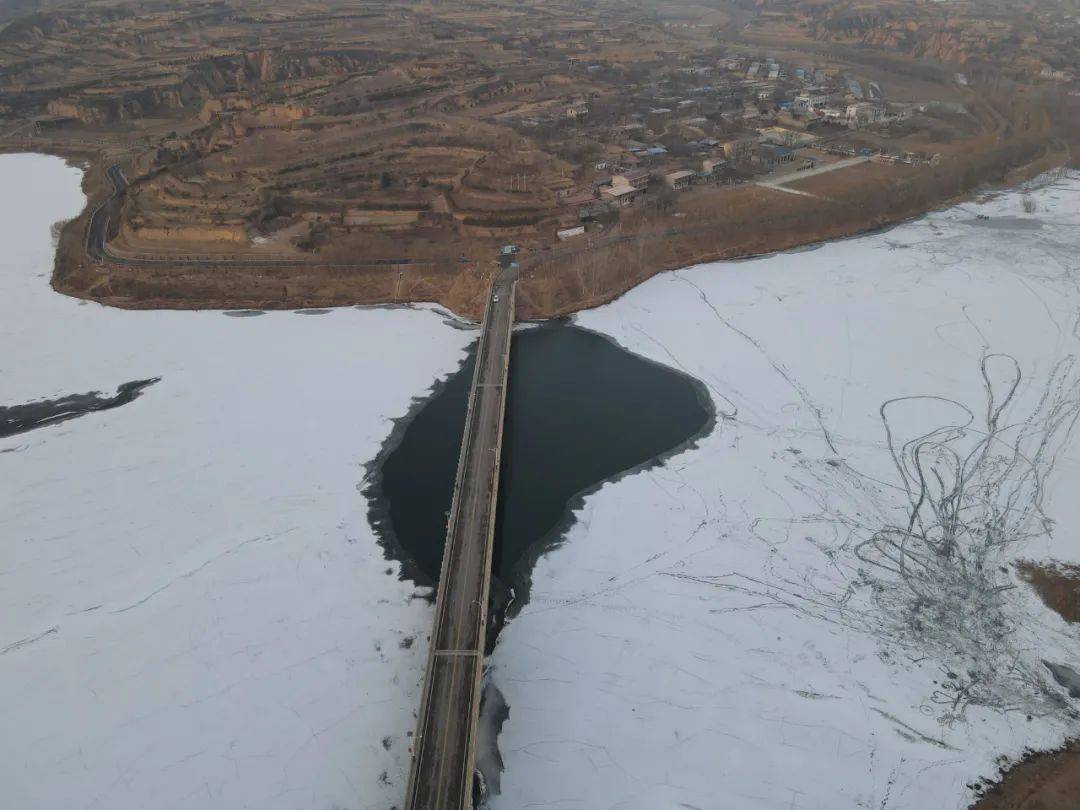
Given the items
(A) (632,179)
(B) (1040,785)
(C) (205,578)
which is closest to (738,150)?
(A) (632,179)

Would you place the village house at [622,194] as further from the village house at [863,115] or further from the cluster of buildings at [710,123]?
the village house at [863,115]

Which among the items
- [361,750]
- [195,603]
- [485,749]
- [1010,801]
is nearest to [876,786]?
[1010,801]

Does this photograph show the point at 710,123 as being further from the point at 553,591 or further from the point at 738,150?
the point at 553,591

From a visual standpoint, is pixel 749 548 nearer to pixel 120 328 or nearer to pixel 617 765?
pixel 617 765

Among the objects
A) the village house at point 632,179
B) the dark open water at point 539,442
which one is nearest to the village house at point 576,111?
the village house at point 632,179

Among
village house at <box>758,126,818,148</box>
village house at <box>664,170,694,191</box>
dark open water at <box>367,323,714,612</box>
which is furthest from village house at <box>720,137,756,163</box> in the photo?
dark open water at <box>367,323,714,612</box>
